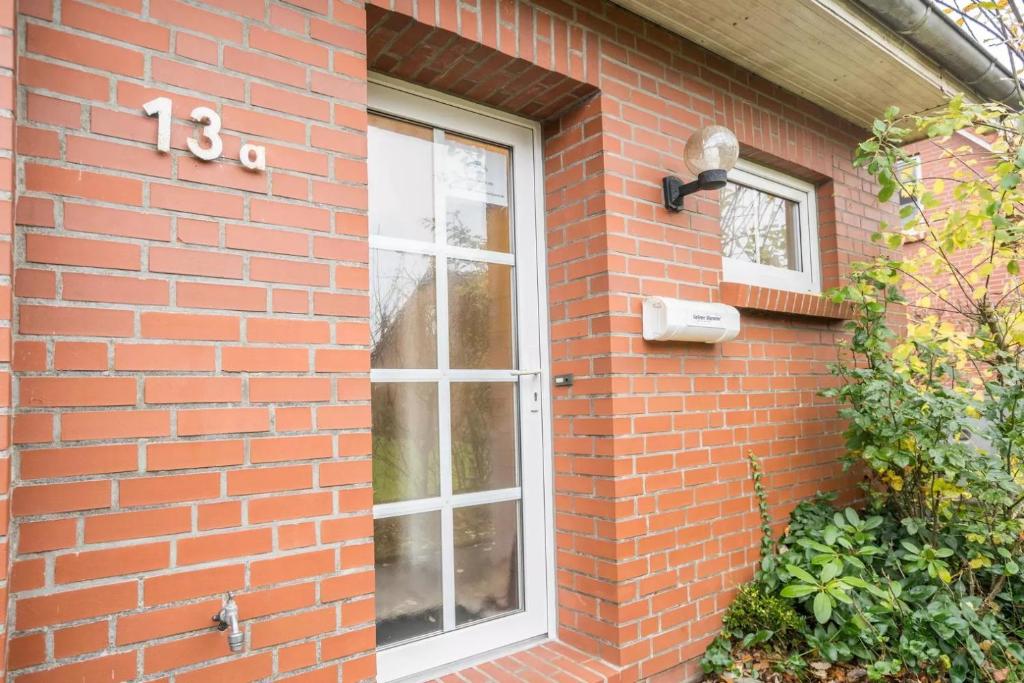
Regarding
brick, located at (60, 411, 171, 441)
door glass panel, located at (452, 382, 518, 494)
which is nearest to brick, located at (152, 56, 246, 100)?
brick, located at (60, 411, 171, 441)

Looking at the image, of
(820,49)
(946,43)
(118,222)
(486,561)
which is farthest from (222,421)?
(946,43)

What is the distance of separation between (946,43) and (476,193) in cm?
250

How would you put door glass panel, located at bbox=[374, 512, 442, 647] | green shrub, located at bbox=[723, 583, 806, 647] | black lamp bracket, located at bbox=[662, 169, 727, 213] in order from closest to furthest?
1. door glass panel, located at bbox=[374, 512, 442, 647]
2. black lamp bracket, located at bbox=[662, 169, 727, 213]
3. green shrub, located at bbox=[723, 583, 806, 647]

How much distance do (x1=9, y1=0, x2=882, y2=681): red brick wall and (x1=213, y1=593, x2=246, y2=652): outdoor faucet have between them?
34mm

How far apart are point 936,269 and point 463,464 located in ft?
8.06

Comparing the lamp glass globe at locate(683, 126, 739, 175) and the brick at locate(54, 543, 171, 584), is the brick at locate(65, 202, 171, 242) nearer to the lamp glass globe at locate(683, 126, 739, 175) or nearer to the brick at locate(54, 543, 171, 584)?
the brick at locate(54, 543, 171, 584)

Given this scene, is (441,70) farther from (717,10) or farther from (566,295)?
(717,10)

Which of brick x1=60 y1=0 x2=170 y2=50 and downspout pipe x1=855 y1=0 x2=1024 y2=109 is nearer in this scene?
brick x1=60 y1=0 x2=170 y2=50

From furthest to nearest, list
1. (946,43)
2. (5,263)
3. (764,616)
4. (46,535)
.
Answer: (946,43), (764,616), (46,535), (5,263)

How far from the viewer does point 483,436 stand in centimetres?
244

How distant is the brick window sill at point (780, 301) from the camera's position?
282 cm

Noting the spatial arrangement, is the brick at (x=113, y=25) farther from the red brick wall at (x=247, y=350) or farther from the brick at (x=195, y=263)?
the brick at (x=195, y=263)

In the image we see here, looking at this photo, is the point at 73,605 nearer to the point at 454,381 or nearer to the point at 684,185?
the point at 454,381

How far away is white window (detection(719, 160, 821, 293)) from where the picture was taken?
3.16 metres
